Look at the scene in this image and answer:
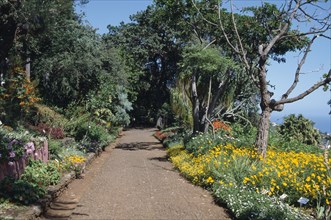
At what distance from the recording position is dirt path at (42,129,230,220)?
7046 millimetres

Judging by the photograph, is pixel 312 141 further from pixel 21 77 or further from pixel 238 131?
pixel 21 77

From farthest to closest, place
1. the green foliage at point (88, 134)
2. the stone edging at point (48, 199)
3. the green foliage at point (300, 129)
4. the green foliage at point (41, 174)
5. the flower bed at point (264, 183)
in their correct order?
the green foliage at point (300, 129) < the green foliage at point (88, 134) < the green foliage at point (41, 174) < the flower bed at point (264, 183) < the stone edging at point (48, 199)

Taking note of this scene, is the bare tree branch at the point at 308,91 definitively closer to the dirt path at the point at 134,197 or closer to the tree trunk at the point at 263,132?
the tree trunk at the point at 263,132

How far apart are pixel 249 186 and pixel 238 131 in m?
10.7

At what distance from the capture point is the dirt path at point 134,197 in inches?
277

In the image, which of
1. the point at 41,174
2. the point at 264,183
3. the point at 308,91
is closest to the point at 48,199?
the point at 41,174

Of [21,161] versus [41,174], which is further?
[41,174]

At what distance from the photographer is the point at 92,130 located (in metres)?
17.7

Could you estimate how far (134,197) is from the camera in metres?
8.33

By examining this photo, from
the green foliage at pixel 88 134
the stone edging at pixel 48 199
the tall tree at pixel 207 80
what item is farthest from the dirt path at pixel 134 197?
the tall tree at pixel 207 80

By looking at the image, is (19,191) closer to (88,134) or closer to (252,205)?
(252,205)

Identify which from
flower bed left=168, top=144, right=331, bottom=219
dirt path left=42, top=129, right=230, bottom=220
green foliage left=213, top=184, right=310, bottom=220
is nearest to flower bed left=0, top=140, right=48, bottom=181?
dirt path left=42, top=129, right=230, bottom=220

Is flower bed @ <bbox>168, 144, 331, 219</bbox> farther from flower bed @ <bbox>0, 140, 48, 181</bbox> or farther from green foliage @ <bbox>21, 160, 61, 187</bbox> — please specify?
flower bed @ <bbox>0, 140, 48, 181</bbox>

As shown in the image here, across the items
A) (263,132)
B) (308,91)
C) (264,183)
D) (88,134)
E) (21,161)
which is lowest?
(264,183)
